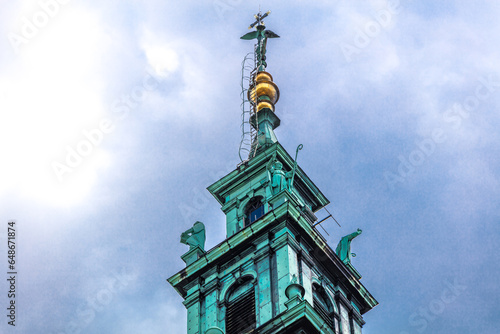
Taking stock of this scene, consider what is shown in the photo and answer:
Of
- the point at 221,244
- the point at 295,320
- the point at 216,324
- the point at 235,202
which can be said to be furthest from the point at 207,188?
the point at 295,320

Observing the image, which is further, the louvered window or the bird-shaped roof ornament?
the bird-shaped roof ornament

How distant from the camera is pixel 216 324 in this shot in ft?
224

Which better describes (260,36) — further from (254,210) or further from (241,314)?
(241,314)

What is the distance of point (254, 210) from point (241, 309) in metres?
9.94

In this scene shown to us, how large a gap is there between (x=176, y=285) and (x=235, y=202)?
738 centimetres

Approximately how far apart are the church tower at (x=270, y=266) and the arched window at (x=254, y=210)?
0.08 metres

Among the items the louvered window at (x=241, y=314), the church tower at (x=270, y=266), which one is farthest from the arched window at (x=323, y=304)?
the louvered window at (x=241, y=314)

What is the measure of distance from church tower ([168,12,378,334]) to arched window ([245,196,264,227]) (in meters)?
0.08

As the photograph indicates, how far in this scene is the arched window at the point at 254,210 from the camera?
249 feet

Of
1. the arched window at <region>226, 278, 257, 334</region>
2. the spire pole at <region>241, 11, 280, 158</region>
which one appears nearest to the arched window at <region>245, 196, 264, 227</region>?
the spire pole at <region>241, 11, 280, 158</region>

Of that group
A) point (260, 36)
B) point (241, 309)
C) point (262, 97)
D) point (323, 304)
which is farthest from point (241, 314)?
point (260, 36)

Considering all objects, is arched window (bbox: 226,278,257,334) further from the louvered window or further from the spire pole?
the spire pole

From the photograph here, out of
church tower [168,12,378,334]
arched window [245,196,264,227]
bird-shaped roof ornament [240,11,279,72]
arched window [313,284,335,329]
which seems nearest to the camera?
church tower [168,12,378,334]

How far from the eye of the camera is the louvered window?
66.9 m
